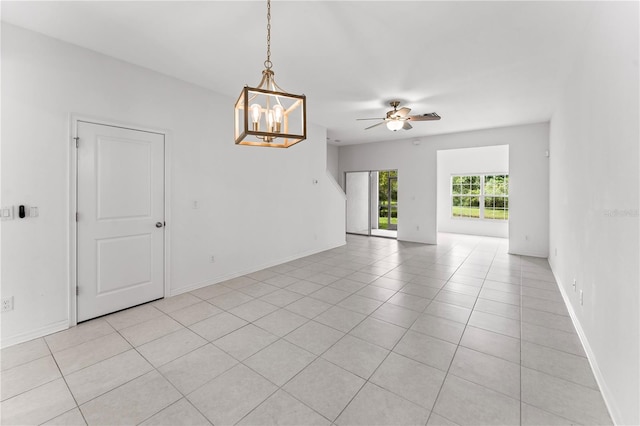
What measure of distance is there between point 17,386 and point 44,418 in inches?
21.4

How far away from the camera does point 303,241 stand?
19.2ft

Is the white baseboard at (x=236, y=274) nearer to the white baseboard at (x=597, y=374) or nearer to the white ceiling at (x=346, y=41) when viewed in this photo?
the white ceiling at (x=346, y=41)

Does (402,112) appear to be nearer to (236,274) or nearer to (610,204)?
(610,204)

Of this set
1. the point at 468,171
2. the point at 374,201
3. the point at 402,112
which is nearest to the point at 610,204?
the point at 402,112

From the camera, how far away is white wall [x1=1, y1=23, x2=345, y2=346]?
98.6 inches

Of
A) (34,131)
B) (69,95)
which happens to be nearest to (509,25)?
A: (69,95)

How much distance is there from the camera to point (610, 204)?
1812 millimetres

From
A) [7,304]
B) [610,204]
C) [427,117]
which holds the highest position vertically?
[427,117]

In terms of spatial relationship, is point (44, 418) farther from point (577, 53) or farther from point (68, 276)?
point (577, 53)

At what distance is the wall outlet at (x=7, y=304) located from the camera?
2.45 meters

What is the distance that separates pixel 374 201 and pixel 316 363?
8.00 meters

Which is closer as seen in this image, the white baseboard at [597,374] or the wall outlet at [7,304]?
the white baseboard at [597,374]

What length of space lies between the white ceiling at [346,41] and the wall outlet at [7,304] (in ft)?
8.04

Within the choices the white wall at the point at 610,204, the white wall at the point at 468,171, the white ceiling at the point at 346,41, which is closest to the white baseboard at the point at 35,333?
the white ceiling at the point at 346,41
